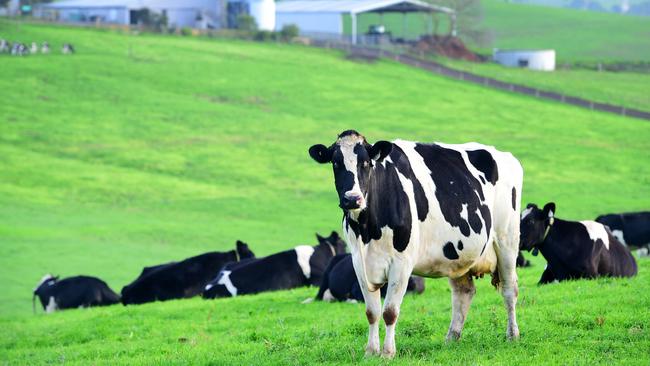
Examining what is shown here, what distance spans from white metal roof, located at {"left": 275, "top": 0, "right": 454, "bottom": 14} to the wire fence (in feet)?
21.9

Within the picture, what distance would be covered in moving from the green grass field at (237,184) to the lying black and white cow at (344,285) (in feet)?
1.48

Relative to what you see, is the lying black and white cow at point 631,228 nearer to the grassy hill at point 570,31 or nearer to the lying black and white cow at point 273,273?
the lying black and white cow at point 273,273

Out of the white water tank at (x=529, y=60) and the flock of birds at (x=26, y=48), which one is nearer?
the flock of birds at (x=26, y=48)

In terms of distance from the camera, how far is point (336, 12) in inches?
3994

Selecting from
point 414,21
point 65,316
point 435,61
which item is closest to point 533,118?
point 435,61

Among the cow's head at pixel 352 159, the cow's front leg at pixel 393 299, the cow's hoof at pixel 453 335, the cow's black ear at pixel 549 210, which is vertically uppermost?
the cow's head at pixel 352 159

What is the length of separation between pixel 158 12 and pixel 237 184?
53535 millimetres

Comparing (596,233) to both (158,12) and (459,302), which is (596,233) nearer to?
(459,302)

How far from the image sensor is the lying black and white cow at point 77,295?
24016 mm

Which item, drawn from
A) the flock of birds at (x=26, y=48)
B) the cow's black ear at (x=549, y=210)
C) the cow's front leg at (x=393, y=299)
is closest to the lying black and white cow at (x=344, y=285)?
the cow's black ear at (x=549, y=210)

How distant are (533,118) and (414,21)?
77.3 meters

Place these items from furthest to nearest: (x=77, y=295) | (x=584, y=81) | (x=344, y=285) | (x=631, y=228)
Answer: (x=584, y=81) < (x=631, y=228) < (x=77, y=295) < (x=344, y=285)

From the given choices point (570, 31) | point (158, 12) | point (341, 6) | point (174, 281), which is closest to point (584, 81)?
point (341, 6)

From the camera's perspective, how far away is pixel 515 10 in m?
175
